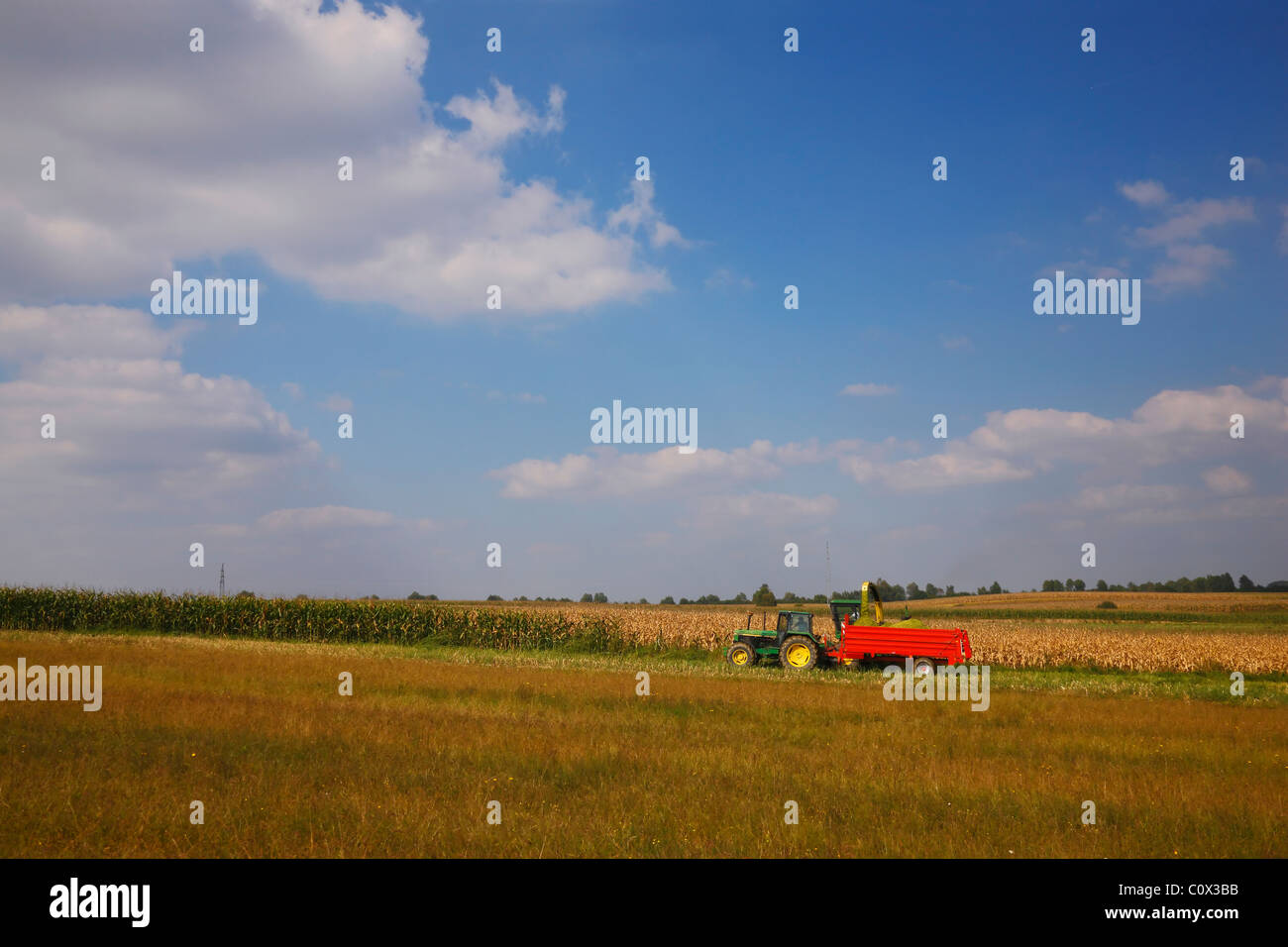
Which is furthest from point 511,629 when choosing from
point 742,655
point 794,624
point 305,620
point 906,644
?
point 906,644

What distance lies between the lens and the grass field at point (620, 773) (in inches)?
313

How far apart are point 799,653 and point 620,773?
679 inches

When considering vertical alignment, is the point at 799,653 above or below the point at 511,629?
above

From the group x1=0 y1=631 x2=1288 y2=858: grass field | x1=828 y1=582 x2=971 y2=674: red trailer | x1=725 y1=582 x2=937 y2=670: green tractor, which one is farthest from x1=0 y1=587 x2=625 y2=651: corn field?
x1=0 y1=631 x2=1288 y2=858: grass field

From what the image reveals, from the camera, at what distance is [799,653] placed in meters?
26.8

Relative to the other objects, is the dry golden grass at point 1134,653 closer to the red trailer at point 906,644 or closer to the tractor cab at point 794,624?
the red trailer at point 906,644

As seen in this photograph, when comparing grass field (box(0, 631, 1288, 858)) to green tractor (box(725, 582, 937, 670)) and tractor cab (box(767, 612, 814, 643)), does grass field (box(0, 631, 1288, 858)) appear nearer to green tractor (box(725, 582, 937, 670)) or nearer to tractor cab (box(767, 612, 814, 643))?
green tractor (box(725, 582, 937, 670))

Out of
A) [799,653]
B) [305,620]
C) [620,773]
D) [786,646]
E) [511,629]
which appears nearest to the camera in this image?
[620,773]

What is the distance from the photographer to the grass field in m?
7.94

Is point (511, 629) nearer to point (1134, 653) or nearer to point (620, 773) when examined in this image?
point (1134, 653)

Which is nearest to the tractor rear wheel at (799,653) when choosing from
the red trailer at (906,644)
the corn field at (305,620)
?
the red trailer at (906,644)
